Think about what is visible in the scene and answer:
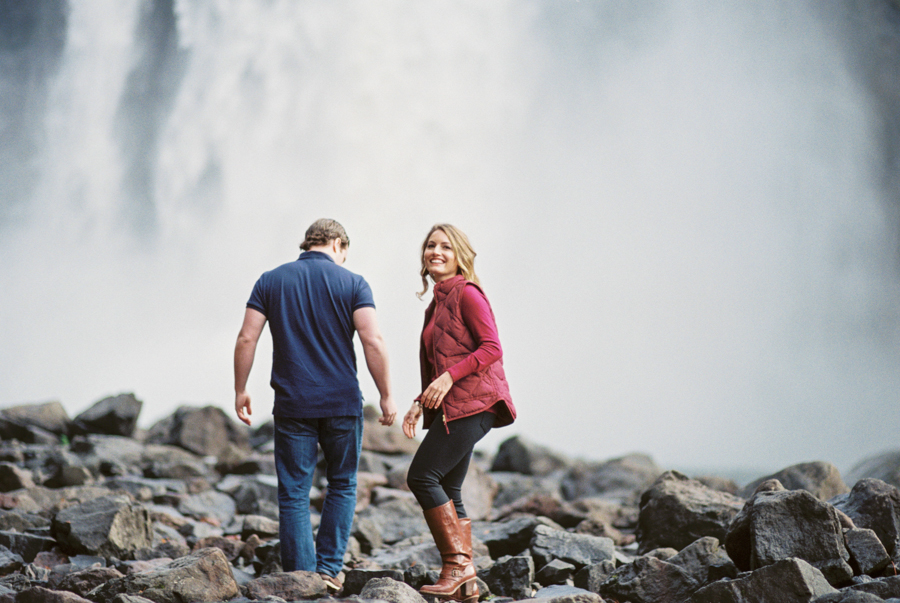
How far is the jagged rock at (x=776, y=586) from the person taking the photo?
3861mm

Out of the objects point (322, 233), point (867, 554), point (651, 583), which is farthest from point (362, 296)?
point (867, 554)

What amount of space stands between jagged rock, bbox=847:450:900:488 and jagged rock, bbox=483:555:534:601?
678 centimetres

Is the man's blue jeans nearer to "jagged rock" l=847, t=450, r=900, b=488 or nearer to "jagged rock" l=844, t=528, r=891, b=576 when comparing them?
"jagged rock" l=844, t=528, r=891, b=576

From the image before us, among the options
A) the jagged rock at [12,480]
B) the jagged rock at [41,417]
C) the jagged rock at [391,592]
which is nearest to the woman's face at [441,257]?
the jagged rock at [391,592]

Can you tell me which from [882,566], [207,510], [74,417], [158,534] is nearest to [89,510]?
[158,534]

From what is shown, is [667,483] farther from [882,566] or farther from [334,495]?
[334,495]

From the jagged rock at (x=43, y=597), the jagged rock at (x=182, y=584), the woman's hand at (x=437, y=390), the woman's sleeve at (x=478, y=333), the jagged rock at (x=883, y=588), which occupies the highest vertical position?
the woman's sleeve at (x=478, y=333)

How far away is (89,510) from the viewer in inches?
252

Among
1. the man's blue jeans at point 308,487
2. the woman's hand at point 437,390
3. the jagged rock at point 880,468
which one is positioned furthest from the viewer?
the jagged rock at point 880,468

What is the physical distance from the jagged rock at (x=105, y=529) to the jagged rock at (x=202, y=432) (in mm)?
7518

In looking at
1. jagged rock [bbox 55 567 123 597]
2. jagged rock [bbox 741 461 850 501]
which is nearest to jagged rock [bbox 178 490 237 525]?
jagged rock [bbox 55 567 123 597]

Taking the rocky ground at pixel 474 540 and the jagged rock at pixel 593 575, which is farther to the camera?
the jagged rock at pixel 593 575

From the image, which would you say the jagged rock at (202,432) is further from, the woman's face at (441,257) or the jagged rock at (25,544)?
the woman's face at (441,257)

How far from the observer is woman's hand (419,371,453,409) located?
4.14 metres
